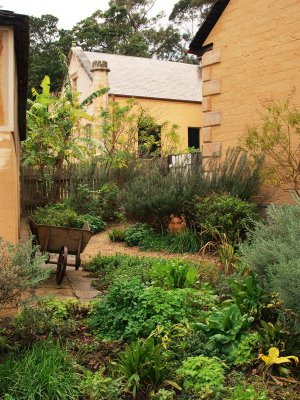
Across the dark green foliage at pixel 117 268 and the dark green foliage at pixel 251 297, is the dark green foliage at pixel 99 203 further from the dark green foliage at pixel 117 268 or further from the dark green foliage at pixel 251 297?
the dark green foliage at pixel 251 297

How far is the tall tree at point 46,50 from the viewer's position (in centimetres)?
4022

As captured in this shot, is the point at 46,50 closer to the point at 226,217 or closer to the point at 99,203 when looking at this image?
the point at 99,203

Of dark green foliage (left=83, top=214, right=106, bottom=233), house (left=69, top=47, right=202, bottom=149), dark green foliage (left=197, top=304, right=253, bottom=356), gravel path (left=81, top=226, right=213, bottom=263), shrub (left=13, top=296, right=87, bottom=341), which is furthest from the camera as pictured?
house (left=69, top=47, right=202, bottom=149)

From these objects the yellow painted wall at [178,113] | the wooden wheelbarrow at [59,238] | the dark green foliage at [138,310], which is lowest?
the dark green foliage at [138,310]

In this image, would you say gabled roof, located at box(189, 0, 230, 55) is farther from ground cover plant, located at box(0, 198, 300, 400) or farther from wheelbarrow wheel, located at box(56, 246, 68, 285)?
ground cover plant, located at box(0, 198, 300, 400)

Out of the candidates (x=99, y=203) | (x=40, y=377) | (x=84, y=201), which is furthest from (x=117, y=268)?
(x=84, y=201)

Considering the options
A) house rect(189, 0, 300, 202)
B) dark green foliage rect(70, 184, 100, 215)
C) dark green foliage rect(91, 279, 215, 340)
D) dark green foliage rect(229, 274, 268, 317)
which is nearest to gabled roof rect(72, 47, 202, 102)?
dark green foliage rect(70, 184, 100, 215)

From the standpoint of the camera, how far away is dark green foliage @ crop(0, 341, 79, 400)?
359 centimetres

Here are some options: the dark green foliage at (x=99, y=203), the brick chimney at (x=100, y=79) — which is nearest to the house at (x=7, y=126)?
the dark green foliage at (x=99, y=203)

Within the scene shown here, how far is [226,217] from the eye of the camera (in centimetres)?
946

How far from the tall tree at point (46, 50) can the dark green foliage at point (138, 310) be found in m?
31.4

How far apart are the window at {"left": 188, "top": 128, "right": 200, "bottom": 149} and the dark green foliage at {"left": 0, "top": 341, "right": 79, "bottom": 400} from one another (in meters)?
→ 24.6

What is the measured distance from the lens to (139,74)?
28.2 m

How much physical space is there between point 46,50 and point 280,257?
1709 inches
